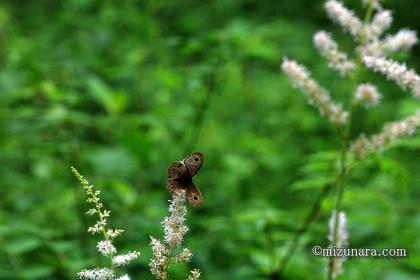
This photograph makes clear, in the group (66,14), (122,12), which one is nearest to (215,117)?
(122,12)

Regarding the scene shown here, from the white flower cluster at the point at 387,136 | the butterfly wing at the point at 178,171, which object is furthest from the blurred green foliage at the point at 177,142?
the butterfly wing at the point at 178,171

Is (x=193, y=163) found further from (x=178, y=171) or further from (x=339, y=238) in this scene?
(x=339, y=238)

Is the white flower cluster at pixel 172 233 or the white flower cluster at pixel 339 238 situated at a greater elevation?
the white flower cluster at pixel 339 238

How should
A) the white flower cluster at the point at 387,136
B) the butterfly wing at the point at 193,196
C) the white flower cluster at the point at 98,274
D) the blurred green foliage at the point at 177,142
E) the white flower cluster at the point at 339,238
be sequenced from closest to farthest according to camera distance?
the white flower cluster at the point at 98,274 < the butterfly wing at the point at 193,196 < the white flower cluster at the point at 339,238 < the white flower cluster at the point at 387,136 < the blurred green foliage at the point at 177,142

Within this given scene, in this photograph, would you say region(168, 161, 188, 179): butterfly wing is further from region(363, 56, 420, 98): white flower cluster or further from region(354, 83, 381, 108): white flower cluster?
region(354, 83, 381, 108): white flower cluster

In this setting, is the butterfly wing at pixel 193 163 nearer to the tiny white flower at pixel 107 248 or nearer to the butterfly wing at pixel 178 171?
the butterfly wing at pixel 178 171

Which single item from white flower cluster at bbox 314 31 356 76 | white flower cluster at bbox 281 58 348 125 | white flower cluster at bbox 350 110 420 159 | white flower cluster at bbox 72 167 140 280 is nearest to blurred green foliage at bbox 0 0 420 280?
white flower cluster at bbox 350 110 420 159

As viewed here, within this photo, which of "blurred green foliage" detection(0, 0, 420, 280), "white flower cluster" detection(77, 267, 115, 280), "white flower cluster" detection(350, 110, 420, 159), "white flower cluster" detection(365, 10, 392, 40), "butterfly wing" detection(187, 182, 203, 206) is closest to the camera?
"white flower cluster" detection(77, 267, 115, 280)
